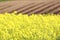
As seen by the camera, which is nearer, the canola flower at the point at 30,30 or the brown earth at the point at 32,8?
the canola flower at the point at 30,30

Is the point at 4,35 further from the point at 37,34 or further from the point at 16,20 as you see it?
the point at 16,20

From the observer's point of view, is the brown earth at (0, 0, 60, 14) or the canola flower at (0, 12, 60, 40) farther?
the brown earth at (0, 0, 60, 14)

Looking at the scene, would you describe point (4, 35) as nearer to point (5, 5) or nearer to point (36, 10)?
point (36, 10)

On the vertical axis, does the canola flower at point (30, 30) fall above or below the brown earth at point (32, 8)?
below

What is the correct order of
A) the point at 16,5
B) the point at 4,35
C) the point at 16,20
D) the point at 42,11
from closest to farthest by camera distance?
1. the point at 4,35
2. the point at 16,20
3. the point at 42,11
4. the point at 16,5

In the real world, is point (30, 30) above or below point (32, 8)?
below

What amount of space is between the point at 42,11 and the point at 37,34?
16.6 feet

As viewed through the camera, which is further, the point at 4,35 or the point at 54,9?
the point at 54,9

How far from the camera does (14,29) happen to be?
5.37m

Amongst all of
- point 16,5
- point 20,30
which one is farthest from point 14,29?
point 16,5

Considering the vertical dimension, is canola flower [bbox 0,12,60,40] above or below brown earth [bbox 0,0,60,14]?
below

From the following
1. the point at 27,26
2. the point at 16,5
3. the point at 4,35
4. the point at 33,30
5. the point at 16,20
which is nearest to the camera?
the point at 4,35

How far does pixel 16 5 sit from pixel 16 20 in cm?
499

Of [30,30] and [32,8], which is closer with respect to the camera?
[30,30]
